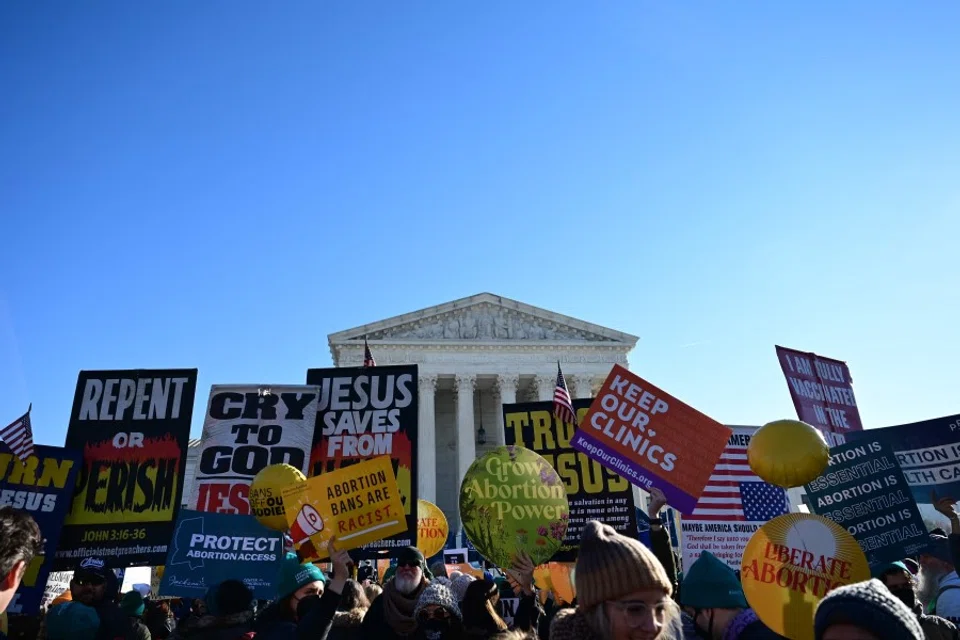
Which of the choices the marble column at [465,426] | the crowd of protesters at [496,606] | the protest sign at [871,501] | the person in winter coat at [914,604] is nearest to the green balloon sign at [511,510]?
the crowd of protesters at [496,606]

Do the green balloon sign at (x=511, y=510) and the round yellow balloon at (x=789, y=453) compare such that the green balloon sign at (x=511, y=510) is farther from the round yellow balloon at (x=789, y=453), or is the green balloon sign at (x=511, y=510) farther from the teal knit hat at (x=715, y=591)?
the round yellow balloon at (x=789, y=453)

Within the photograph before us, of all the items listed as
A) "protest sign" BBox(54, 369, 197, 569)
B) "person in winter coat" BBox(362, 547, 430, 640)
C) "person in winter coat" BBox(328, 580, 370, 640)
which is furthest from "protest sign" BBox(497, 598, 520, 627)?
"protest sign" BBox(54, 369, 197, 569)

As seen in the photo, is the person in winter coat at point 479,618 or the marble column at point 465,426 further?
the marble column at point 465,426

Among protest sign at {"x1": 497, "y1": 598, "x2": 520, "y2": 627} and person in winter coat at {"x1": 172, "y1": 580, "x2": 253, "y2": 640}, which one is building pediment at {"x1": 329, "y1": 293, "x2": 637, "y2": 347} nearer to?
protest sign at {"x1": 497, "y1": 598, "x2": 520, "y2": 627}

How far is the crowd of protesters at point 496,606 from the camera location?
2.22 metres

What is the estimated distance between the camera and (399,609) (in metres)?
3.89

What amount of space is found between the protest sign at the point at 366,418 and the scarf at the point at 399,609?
389 cm

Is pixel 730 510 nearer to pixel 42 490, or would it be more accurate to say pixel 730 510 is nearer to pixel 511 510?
pixel 511 510

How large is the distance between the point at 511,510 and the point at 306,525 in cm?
184

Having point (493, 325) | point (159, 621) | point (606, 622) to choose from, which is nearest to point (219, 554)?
point (159, 621)

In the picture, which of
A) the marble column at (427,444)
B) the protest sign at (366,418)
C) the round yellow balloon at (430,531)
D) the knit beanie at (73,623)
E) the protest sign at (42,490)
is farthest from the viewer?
the marble column at (427,444)

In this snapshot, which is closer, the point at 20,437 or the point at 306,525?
the point at 306,525

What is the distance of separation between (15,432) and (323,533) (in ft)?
15.8

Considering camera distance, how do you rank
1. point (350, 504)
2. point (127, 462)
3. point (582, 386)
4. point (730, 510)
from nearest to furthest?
point (350, 504), point (127, 462), point (730, 510), point (582, 386)
